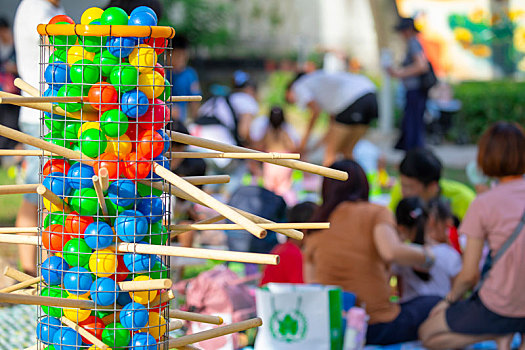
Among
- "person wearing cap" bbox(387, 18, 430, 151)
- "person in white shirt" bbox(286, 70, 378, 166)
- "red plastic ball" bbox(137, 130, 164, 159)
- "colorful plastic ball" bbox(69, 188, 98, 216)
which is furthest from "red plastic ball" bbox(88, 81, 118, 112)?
"person wearing cap" bbox(387, 18, 430, 151)

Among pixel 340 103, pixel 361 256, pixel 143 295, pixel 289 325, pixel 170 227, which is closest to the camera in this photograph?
pixel 143 295

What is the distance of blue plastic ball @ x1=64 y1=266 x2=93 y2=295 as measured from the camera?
6.89ft

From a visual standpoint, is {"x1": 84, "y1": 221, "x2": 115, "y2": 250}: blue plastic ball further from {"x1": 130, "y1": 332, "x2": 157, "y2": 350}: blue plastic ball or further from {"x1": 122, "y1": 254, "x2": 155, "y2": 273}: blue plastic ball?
{"x1": 130, "y1": 332, "x2": 157, "y2": 350}: blue plastic ball

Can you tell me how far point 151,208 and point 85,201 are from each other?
0.59ft

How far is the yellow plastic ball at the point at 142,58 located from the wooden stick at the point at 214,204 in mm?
252

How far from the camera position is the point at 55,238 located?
2154 millimetres

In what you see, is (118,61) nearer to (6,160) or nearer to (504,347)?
(504,347)

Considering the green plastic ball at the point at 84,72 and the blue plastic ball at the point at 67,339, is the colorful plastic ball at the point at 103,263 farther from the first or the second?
the green plastic ball at the point at 84,72

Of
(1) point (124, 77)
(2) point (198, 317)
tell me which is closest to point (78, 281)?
(2) point (198, 317)

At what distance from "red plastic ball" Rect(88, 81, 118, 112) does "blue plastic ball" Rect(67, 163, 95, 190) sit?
0.51 ft

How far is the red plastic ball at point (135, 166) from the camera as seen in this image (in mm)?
2115

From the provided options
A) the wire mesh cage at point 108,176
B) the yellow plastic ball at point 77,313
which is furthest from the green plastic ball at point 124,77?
the yellow plastic ball at point 77,313

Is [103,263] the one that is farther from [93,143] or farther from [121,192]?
[93,143]

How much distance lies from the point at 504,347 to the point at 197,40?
16.1 m
